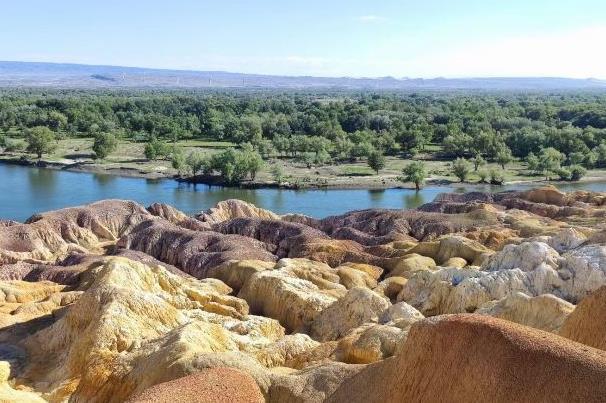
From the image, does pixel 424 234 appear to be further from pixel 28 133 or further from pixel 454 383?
pixel 28 133

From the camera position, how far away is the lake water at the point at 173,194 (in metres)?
86.7

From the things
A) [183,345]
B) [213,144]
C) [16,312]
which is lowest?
[213,144]

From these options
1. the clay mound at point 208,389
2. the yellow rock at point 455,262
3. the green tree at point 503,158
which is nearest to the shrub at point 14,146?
the green tree at point 503,158

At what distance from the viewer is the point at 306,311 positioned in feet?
106

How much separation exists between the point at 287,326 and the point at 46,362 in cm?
1052

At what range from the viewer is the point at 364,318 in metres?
29.6

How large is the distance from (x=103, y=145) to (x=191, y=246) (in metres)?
73.7

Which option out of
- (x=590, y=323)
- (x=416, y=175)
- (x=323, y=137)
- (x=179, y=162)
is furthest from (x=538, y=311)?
(x=323, y=137)

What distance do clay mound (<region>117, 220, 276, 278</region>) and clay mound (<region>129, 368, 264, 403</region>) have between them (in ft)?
84.2

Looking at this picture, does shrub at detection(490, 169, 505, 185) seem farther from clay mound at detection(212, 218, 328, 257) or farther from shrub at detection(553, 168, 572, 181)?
clay mound at detection(212, 218, 328, 257)

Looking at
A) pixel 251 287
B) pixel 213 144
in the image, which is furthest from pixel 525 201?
pixel 213 144

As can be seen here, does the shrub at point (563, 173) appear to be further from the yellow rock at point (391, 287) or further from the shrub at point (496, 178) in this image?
the yellow rock at point (391, 287)

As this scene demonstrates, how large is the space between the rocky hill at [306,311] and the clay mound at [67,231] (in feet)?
Answer: 0.54

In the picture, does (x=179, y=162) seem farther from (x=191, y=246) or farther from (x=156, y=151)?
(x=191, y=246)
